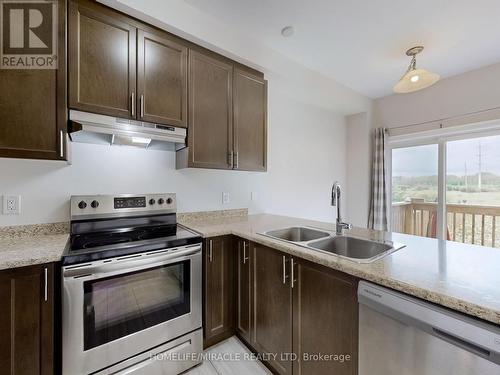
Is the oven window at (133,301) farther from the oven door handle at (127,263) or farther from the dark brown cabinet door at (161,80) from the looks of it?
the dark brown cabinet door at (161,80)

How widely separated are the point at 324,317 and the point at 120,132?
1649 millimetres

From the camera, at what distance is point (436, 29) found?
2.03 m

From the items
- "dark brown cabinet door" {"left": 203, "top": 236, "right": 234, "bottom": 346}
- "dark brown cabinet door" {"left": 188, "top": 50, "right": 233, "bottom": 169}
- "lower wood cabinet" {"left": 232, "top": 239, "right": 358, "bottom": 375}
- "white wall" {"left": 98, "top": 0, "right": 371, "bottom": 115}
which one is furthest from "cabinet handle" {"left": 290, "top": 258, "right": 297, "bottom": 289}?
"white wall" {"left": 98, "top": 0, "right": 371, "bottom": 115}

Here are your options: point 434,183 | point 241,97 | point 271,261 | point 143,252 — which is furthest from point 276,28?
point 434,183

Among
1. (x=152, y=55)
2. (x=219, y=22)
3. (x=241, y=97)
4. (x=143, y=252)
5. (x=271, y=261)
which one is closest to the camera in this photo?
(x=143, y=252)

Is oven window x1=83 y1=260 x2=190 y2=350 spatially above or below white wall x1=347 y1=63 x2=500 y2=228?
below

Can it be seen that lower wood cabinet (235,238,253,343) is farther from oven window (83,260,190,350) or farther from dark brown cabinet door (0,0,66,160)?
dark brown cabinet door (0,0,66,160)

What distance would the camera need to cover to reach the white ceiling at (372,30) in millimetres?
1764

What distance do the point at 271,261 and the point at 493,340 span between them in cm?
103

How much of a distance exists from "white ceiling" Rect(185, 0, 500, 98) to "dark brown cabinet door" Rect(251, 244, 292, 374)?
1850 mm

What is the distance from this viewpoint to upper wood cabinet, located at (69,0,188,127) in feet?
4.67

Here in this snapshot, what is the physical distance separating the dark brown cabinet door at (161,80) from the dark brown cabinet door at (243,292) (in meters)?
1.10

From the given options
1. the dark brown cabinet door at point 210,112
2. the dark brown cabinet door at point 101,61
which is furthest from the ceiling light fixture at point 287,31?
the dark brown cabinet door at point 101,61

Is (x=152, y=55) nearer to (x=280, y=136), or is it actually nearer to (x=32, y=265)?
(x=32, y=265)
